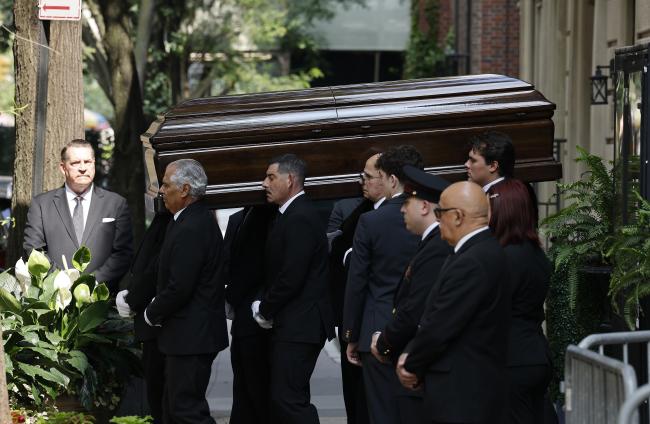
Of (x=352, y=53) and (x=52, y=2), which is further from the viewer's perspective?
(x=352, y=53)

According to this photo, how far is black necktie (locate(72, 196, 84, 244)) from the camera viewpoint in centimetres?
918

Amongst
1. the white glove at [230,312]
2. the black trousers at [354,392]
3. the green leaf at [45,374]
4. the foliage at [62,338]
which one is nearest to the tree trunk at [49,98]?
the foliage at [62,338]

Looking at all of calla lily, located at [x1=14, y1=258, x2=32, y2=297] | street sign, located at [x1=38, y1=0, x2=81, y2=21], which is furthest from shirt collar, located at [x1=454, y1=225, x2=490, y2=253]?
street sign, located at [x1=38, y1=0, x2=81, y2=21]

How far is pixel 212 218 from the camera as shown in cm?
795

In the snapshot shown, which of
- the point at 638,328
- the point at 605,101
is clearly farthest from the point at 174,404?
the point at 605,101

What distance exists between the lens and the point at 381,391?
24.6ft

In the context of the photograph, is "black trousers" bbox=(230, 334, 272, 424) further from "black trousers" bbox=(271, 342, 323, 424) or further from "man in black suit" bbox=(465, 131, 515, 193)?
"man in black suit" bbox=(465, 131, 515, 193)

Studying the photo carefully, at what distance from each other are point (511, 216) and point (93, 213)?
3566 millimetres

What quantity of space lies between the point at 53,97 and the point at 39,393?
280 cm

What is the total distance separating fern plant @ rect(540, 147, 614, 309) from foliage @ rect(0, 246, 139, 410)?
2877 millimetres

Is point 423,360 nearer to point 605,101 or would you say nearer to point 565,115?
point 605,101

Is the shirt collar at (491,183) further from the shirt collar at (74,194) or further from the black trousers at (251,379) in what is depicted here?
the shirt collar at (74,194)

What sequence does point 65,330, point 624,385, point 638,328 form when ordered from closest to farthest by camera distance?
point 624,385, point 638,328, point 65,330

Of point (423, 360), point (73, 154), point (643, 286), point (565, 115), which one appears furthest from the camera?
point (565, 115)
